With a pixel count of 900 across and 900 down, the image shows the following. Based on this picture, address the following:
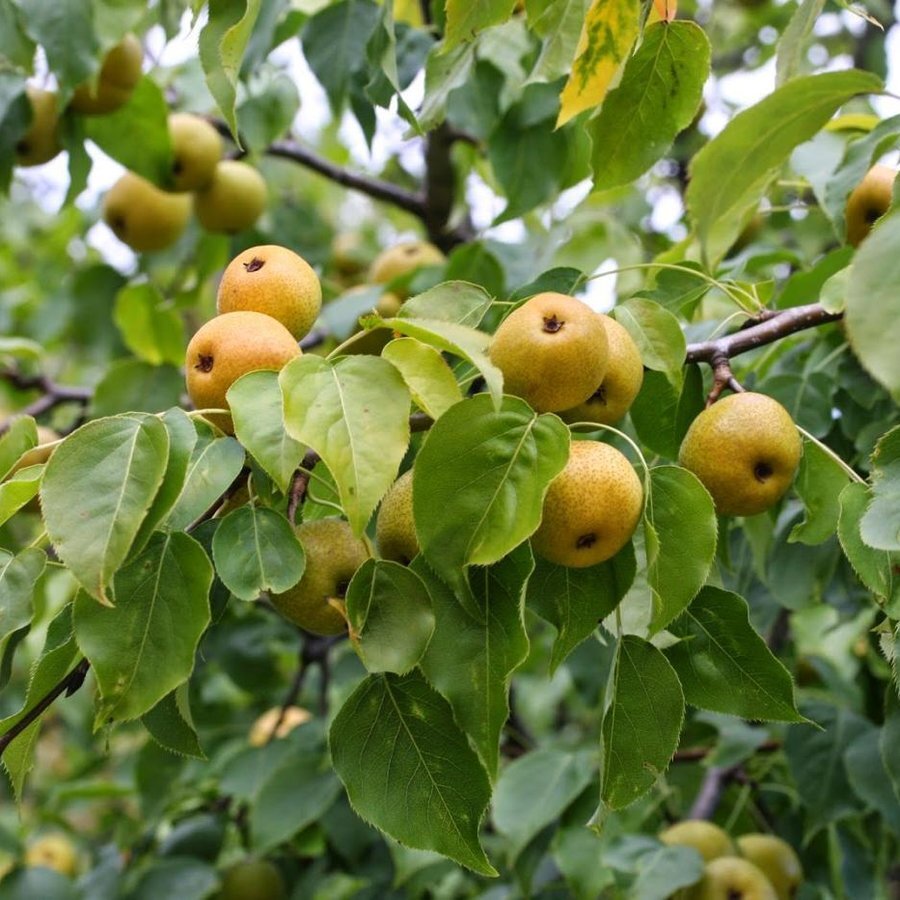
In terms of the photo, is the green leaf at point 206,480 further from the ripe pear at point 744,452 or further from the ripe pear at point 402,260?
the ripe pear at point 402,260

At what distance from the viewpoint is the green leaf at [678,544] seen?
1.12 m

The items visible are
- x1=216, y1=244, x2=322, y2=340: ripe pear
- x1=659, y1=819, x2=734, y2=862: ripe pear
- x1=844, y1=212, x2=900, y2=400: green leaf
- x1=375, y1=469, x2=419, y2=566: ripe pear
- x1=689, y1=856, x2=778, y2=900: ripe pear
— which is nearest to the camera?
x1=844, y1=212, x2=900, y2=400: green leaf

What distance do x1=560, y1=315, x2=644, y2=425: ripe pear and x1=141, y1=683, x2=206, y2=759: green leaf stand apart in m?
0.48

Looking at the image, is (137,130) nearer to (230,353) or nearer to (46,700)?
(230,353)

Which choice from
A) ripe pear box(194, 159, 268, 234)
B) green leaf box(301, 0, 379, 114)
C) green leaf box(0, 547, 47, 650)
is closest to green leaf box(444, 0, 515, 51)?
green leaf box(0, 547, 47, 650)

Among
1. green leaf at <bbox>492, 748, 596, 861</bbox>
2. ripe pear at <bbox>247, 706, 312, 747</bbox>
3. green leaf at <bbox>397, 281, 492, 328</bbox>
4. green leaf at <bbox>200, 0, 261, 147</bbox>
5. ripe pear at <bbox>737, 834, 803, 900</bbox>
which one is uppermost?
green leaf at <bbox>200, 0, 261, 147</bbox>

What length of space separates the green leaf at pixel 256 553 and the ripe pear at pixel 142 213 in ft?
6.59

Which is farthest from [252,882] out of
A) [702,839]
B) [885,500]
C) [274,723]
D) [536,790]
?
[885,500]

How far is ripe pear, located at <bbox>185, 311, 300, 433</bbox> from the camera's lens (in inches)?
46.8

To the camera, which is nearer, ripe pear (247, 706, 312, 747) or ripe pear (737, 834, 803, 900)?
ripe pear (737, 834, 803, 900)

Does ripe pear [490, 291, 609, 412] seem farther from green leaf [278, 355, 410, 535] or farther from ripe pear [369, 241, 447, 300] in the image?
ripe pear [369, 241, 447, 300]

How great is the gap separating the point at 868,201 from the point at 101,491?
3.71 feet

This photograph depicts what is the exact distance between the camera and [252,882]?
247 centimetres

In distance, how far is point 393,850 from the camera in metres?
2.31
